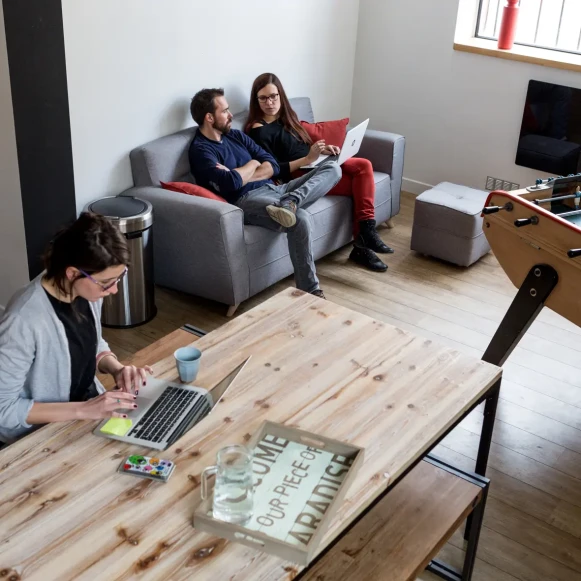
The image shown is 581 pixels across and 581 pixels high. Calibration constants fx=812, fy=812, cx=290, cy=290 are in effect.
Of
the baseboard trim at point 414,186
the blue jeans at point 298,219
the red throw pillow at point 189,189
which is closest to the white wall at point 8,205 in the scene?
the red throw pillow at point 189,189

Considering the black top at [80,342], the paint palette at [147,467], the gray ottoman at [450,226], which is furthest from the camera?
the gray ottoman at [450,226]

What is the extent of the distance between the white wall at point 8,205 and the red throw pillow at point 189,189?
78cm

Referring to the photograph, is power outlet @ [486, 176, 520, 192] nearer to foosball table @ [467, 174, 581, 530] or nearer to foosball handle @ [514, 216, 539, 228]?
foosball table @ [467, 174, 581, 530]

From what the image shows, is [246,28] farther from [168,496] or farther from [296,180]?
[168,496]

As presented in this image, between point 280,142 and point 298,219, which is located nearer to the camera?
point 298,219

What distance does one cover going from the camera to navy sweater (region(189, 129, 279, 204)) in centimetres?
415

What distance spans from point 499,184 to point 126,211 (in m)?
2.71

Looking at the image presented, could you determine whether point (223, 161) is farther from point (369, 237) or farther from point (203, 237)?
point (369, 237)

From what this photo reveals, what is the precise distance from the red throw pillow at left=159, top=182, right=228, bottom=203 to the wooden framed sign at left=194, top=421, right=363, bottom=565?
7.13ft

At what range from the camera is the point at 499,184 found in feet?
17.7

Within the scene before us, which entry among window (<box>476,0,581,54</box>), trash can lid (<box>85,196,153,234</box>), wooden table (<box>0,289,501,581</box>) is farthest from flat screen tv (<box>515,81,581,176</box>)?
wooden table (<box>0,289,501,581</box>)

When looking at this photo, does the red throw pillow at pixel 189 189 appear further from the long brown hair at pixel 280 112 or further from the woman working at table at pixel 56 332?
the woman working at table at pixel 56 332

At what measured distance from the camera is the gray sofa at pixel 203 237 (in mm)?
3873

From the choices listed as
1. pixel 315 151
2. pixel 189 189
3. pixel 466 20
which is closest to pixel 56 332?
pixel 189 189
